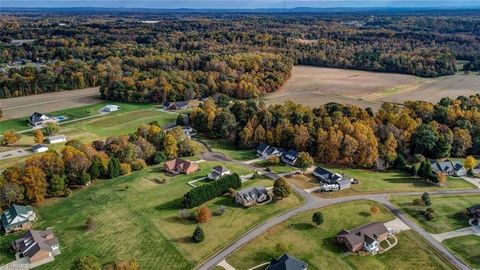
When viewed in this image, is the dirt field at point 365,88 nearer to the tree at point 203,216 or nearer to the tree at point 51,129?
the tree at point 51,129

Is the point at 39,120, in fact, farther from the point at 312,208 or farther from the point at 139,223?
the point at 312,208

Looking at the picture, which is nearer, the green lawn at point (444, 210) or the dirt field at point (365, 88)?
the green lawn at point (444, 210)

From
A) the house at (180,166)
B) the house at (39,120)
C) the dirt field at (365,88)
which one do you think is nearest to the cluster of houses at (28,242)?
the house at (180,166)

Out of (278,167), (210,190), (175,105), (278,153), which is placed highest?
(210,190)

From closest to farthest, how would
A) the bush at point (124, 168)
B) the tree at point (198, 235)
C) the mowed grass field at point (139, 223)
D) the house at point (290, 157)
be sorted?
the mowed grass field at point (139, 223)
the tree at point (198, 235)
the bush at point (124, 168)
the house at point (290, 157)

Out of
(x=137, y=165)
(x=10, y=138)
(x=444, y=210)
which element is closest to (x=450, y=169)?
(x=444, y=210)

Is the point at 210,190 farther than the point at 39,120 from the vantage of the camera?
No

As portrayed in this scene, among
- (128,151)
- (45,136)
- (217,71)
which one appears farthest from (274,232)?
(217,71)

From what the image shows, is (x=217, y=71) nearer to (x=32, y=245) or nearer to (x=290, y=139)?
(x=290, y=139)
